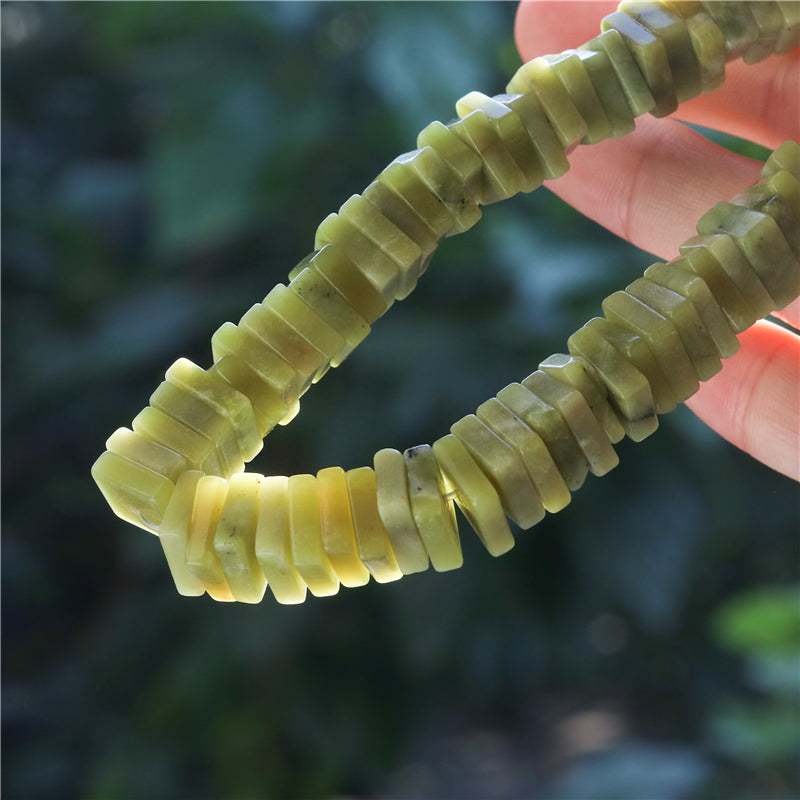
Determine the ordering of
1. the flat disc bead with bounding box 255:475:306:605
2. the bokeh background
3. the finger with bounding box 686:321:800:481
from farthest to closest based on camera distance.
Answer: the bokeh background, the finger with bounding box 686:321:800:481, the flat disc bead with bounding box 255:475:306:605

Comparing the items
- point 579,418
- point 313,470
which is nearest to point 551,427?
point 579,418

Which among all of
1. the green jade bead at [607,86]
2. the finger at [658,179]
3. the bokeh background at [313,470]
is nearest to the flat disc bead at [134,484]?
the green jade bead at [607,86]

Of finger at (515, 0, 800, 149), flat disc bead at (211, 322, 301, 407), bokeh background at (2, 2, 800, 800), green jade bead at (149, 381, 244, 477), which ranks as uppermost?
finger at (515, 0, 800, 149)

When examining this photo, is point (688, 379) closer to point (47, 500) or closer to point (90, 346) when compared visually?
point (90, 346)

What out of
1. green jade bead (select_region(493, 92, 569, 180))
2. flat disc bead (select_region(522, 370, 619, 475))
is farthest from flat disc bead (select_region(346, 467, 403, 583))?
green jade bead (select_region(493, 92, 569, 180))

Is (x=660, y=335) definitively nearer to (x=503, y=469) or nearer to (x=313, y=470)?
(x=503, y=469)

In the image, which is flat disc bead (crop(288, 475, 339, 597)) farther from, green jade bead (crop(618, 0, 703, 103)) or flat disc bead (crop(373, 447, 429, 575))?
→ green jade bead (crop(618, 0, 703, 103))

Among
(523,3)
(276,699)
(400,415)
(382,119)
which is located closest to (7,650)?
(276,699)
